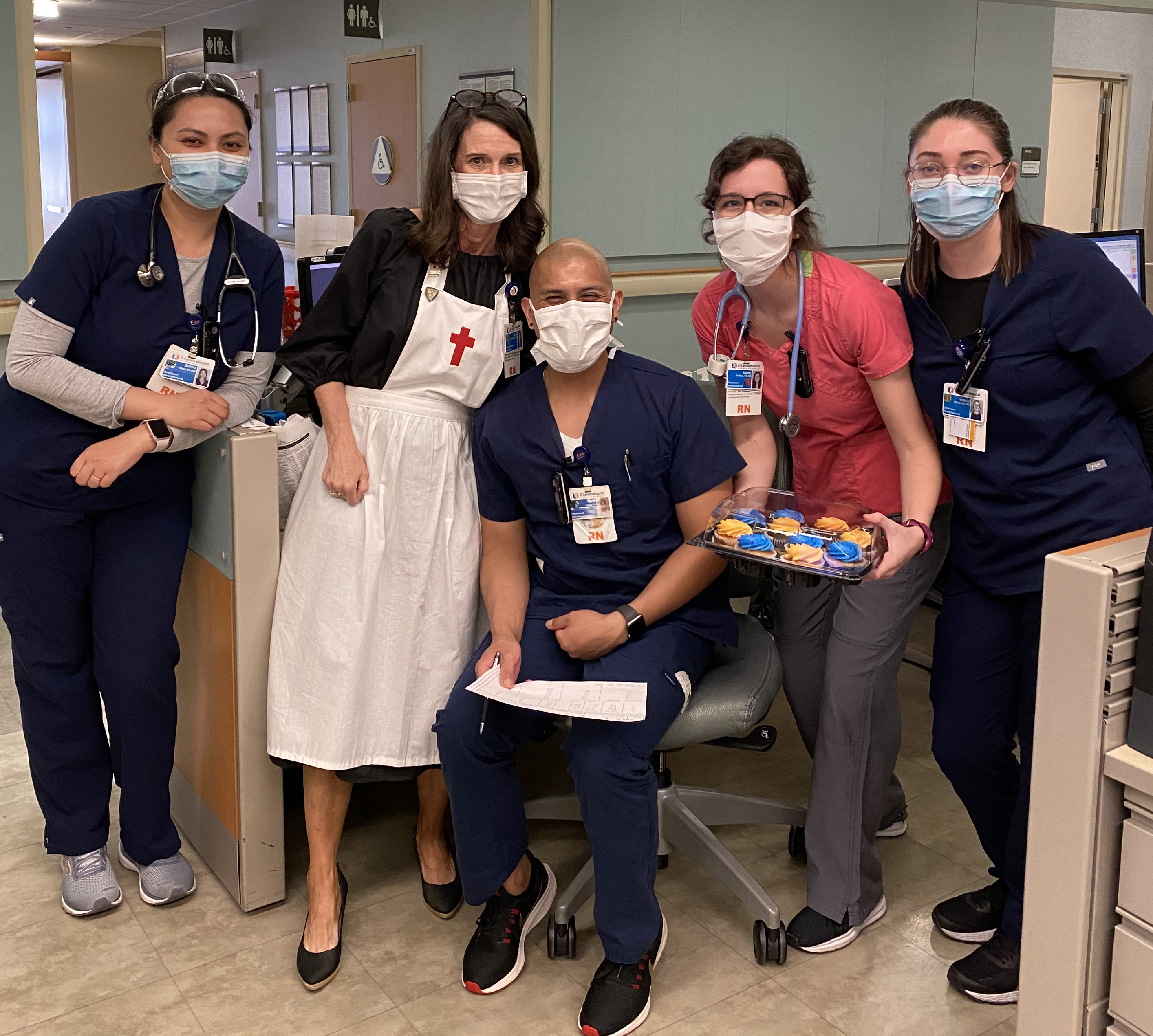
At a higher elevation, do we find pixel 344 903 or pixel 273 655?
pixel 273 655

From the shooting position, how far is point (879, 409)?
2.17 m

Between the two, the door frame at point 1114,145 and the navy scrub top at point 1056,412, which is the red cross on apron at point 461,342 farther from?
the door frame at point 1114,145

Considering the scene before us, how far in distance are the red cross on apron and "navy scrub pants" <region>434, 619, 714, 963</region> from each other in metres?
0.51

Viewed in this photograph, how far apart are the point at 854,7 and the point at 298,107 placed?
363 cm

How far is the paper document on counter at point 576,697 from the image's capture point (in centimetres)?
195

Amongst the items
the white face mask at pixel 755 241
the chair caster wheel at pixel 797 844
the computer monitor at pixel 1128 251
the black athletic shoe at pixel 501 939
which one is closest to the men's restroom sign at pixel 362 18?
the computer monitor at pixel 1128 251

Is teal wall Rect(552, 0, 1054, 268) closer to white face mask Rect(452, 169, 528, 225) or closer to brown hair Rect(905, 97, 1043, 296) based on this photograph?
white face mask Rect(452, 169, 528, 225)

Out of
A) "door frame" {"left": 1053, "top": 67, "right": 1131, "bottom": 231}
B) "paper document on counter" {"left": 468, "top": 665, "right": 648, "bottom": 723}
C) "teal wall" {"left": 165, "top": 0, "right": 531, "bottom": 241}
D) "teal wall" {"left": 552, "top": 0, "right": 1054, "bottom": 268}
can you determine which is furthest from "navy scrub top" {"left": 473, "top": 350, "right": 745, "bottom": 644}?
"door frame" {"left": 1053, "top": 67, "right": 1131, "bottom": 231}

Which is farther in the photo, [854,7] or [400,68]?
[400,68]

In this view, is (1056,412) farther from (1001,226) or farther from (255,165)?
(255,165)

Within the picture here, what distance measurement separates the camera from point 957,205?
6.54 feet

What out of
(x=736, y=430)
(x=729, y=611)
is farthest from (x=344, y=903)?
(x=736, y=430)

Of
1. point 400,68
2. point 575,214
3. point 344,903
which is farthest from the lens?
point 400,68

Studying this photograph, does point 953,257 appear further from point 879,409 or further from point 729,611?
point 729,611
